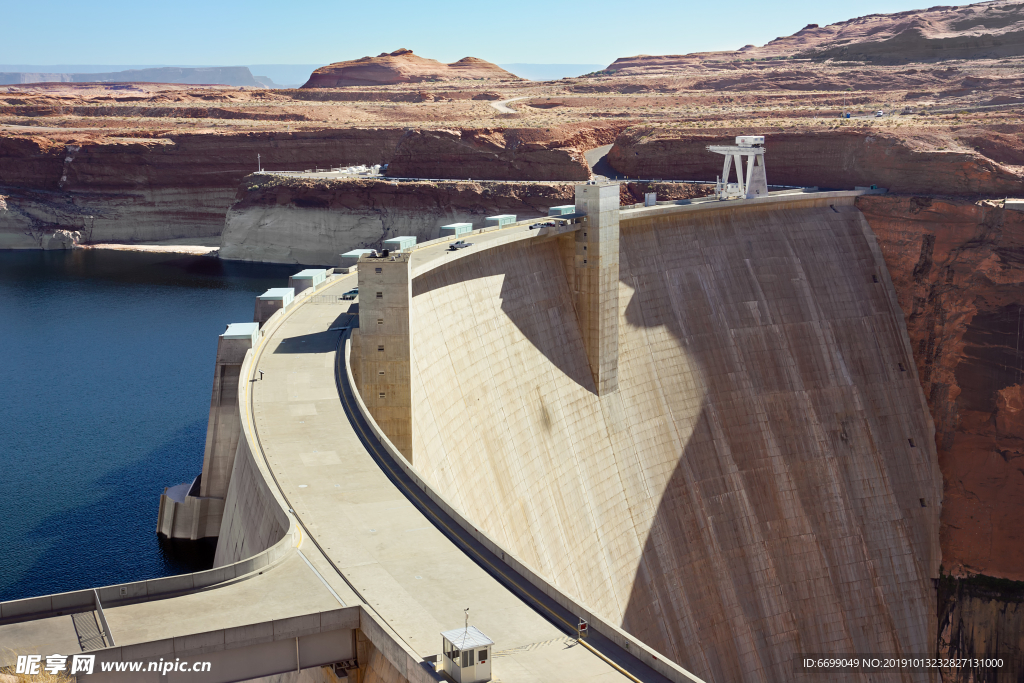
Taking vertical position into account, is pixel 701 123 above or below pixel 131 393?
above

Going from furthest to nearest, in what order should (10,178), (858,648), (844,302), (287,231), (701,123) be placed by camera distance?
(10,178), (287,231), (701,123), (844,302), (858,648)

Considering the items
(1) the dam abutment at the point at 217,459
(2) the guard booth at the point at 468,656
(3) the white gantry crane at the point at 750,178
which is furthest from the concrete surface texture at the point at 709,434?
(2) the guard booth at the point at 468,656

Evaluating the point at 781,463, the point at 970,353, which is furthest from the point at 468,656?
the point at 970,353

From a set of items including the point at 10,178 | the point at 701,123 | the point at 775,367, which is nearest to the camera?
the point at 775,367

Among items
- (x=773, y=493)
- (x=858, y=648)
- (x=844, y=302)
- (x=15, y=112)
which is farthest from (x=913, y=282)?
(x=15, y=112)

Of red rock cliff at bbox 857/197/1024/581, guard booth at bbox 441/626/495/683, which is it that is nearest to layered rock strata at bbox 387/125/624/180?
red rock cliff at bbox 857/197/1024/581

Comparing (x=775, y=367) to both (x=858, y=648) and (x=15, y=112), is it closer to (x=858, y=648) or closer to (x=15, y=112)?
(x=858, y=648)
